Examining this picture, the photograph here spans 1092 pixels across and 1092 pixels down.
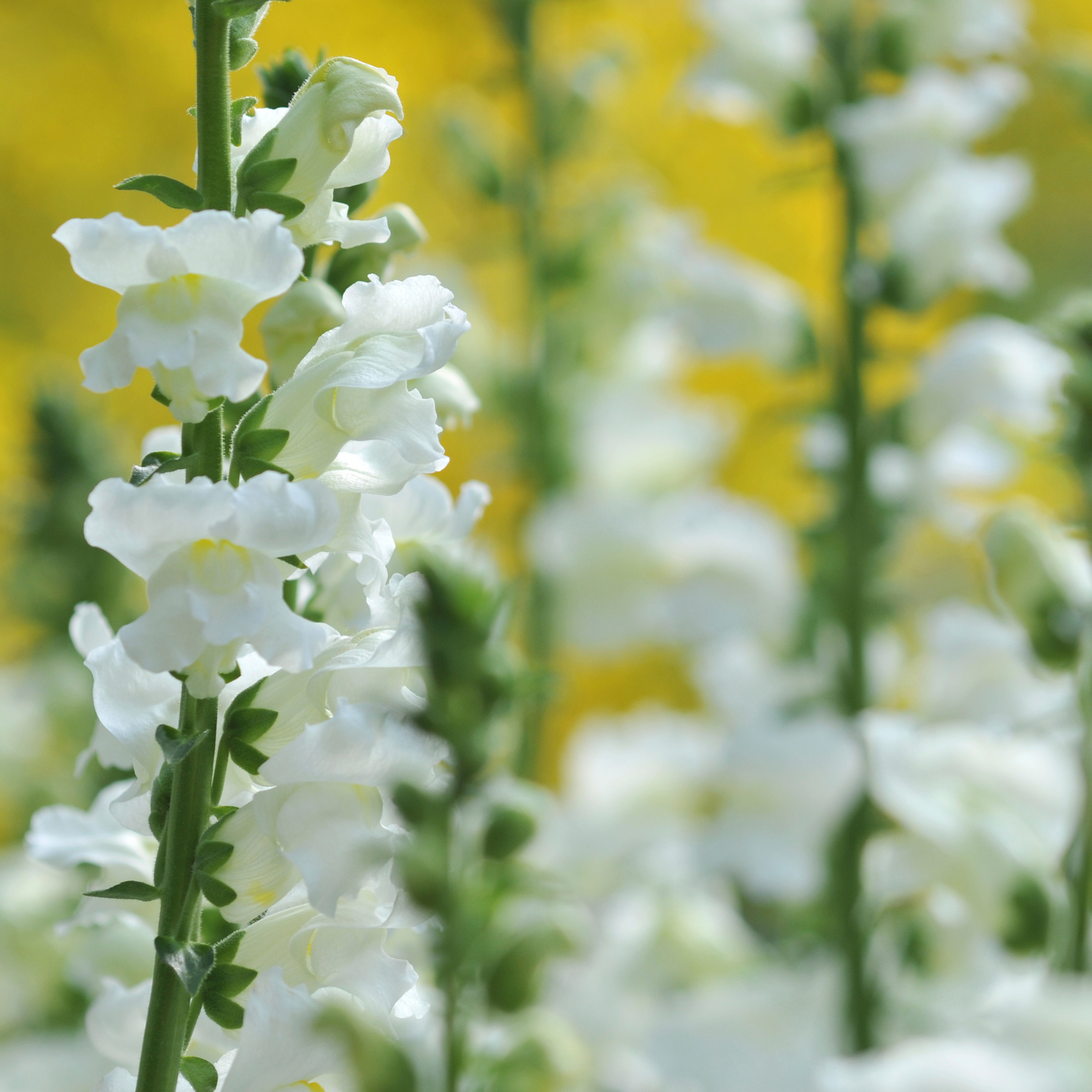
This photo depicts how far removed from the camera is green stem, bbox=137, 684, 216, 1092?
0.26 metres

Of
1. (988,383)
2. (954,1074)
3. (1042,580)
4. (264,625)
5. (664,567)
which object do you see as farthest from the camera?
(664,567)

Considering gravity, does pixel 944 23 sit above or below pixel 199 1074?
above

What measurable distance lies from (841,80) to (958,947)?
415 mm

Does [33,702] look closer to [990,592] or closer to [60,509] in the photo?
[60,509]

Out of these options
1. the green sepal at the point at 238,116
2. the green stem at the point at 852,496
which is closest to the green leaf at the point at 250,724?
the green sepal at the point at 238,116

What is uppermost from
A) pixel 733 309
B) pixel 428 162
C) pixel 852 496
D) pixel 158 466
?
pixel 428 162

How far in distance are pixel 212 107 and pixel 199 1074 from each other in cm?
18

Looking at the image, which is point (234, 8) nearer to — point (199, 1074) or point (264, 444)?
point (264, 444)

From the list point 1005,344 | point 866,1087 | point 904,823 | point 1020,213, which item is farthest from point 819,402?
point 1020,213

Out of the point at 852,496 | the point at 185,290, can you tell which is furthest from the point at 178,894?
the point at 852,496

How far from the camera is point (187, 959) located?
255 mm

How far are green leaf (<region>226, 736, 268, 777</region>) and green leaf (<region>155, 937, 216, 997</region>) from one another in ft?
0.12

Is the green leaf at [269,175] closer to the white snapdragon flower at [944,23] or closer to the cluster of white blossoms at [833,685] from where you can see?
the cluster of white blossoms at [833,685]

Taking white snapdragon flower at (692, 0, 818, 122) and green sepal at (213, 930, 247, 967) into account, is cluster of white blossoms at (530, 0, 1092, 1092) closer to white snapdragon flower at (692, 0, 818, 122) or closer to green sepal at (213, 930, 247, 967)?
white snapdragon flower at (692, 0, 818, 122)
